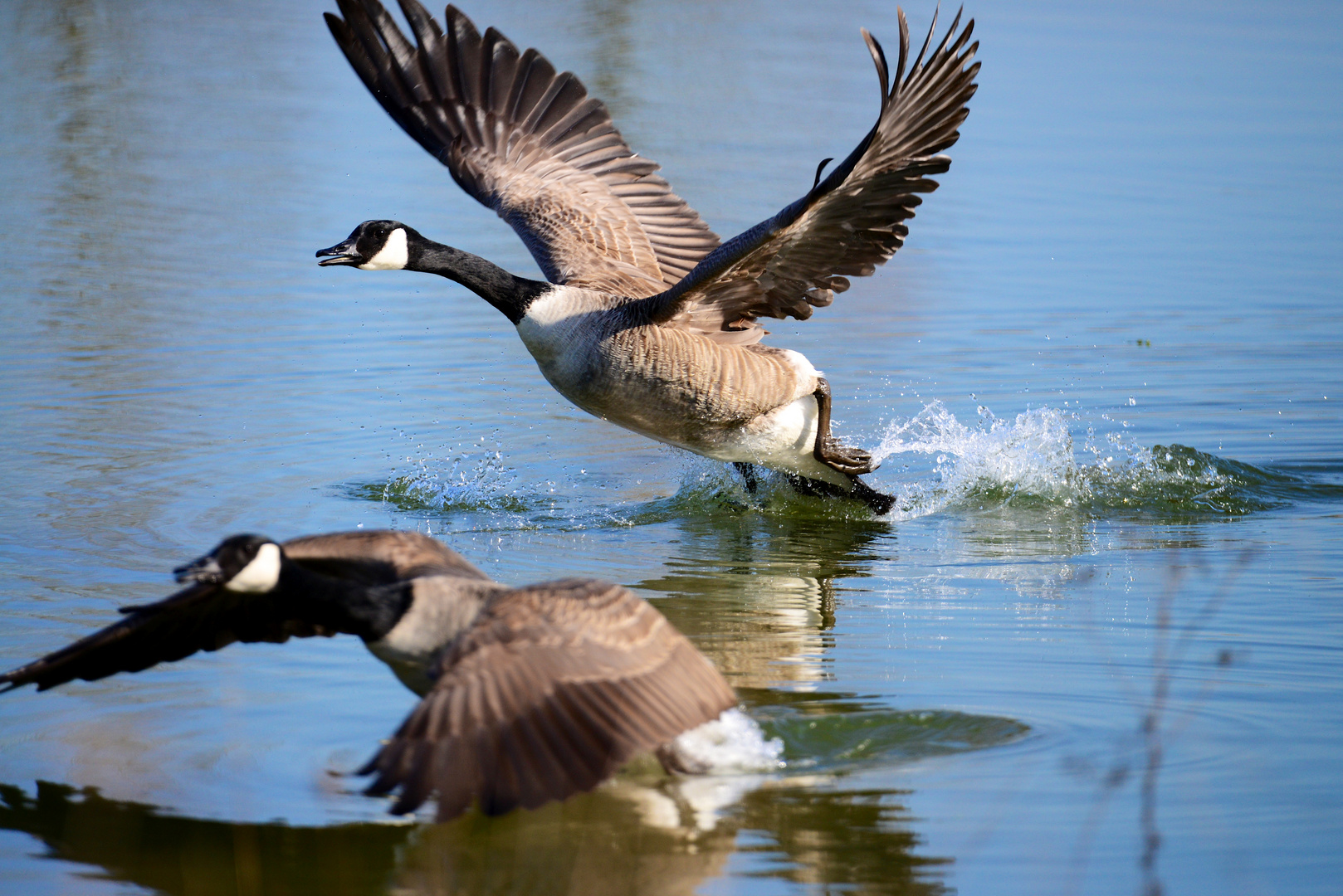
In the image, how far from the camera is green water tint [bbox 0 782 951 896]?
13.5 feet

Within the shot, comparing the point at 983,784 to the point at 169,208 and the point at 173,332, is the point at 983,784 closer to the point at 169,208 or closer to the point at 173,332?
the point at 173,332

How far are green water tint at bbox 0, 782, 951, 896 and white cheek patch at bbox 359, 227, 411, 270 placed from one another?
11.5 feet

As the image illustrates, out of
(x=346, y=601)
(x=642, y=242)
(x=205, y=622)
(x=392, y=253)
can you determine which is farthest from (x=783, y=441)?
(x=346, y=601)

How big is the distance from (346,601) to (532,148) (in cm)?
529

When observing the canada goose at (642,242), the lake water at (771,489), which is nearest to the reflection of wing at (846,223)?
the canada goose at (642,242)

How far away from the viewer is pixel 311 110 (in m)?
16.1

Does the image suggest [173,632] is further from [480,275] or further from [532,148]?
[532,148]

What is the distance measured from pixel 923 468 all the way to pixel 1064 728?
13.1 feet

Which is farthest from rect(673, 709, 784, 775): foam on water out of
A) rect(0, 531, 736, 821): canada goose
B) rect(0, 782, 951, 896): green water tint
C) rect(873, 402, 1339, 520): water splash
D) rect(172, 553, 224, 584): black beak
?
rect(873, 402, 1339, 520): water splash

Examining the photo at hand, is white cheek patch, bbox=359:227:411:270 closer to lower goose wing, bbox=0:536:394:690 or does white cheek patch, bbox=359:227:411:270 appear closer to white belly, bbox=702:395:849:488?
white belly, bbox=702:395:849:488

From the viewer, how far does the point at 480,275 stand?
7637 mm

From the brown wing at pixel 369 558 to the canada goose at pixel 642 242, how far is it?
7.56ft

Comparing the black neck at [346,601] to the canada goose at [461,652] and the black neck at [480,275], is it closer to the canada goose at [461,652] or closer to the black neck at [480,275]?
the canada goose at [461,652]

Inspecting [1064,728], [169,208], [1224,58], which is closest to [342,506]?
[1064,728]
